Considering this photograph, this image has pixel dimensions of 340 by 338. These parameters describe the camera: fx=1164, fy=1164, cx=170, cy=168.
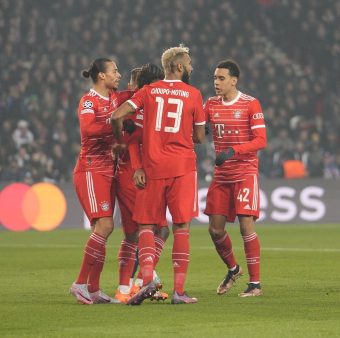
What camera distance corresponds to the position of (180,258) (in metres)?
9.05

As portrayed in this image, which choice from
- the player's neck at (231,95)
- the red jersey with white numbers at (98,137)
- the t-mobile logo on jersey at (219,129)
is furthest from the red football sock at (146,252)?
the player's neck at (231,95)

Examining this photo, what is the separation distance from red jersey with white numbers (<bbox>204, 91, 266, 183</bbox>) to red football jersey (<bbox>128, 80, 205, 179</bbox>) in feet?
3.53

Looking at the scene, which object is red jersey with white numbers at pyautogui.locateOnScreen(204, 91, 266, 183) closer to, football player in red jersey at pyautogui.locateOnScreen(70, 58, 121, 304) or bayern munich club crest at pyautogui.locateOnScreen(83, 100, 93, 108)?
football player in red jersey at pyautogui.locateOnScreen(70, 58, 121, 304)

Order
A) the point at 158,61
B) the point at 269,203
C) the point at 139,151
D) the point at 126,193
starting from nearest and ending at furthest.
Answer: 1. the point at 139,151
2. the point at 126,193
3. the point at 269,203
4. the point at 158,61

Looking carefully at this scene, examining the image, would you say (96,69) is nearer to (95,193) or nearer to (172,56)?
(172,56)

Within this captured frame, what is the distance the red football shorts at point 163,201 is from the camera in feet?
29.7

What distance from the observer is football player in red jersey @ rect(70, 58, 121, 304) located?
9.29 metres

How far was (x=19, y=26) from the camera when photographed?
27922mm

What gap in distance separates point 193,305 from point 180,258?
395mm

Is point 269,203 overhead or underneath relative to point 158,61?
underneath

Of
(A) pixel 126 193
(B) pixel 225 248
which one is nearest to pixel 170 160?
(A) pixel 126 193

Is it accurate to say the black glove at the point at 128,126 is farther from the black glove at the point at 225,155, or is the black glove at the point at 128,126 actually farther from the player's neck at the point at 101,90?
the black glove at the point at 225,155

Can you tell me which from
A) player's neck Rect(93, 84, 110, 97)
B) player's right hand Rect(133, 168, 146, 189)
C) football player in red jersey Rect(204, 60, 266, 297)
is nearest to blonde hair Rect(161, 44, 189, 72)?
player's neck Rect(93, 84, 110, 97)

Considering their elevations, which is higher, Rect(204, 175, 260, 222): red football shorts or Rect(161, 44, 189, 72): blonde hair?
Rect(161, 44, 189, 72): blonde hair
